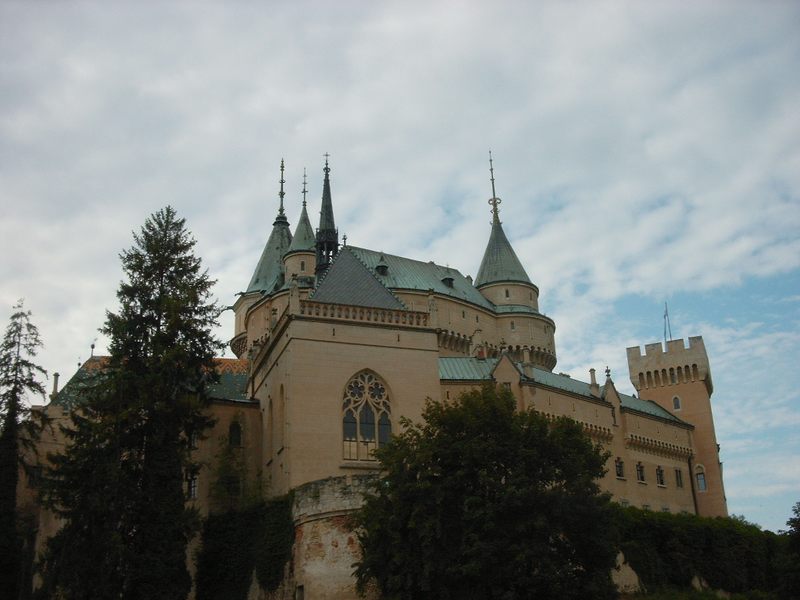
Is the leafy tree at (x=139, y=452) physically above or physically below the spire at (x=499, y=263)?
below

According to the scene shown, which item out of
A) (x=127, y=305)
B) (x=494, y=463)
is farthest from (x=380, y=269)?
(x=494, y=463)

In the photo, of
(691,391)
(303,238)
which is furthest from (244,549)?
(691,391)

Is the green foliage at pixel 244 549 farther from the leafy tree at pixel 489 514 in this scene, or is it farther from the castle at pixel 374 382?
the leafy tree at pixel 489 514

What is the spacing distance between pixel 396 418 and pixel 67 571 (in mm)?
15612

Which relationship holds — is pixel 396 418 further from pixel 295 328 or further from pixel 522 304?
pixel 522 304

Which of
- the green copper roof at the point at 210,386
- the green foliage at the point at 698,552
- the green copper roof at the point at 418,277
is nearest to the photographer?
the green foliage at the point at 698,552

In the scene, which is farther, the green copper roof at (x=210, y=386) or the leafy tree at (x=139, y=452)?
the green copper roof at (x=210, y=386)

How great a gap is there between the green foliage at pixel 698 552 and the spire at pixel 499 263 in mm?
27570

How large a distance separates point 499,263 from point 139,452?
138 feet

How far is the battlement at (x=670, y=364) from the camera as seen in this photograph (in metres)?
74.4

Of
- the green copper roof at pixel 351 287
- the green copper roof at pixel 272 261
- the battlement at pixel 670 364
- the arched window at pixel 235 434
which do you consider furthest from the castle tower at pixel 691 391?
the arched window at pixel 235 434

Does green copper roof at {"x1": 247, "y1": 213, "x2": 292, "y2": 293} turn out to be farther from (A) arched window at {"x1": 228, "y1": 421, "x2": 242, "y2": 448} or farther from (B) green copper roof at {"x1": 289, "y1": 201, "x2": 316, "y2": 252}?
(A) arched window at {"x1": 228, "y1": 421, "x2": 242, "y2": 448}

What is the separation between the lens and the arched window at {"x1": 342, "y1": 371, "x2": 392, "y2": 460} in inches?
1640

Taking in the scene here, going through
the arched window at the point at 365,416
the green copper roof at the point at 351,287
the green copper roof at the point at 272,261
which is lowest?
the arched window at the point at 365,416
